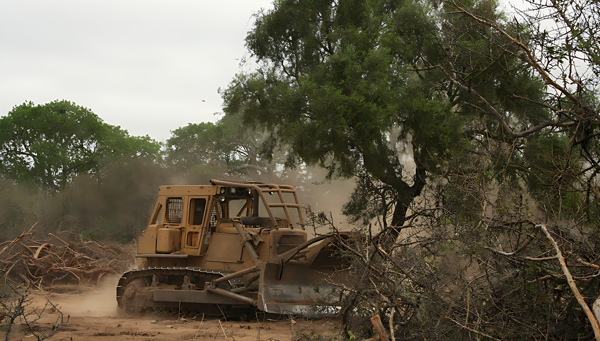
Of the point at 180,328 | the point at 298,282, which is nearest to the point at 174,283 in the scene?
the point at 180,328

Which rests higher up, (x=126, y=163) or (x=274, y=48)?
(x=274, y=48)

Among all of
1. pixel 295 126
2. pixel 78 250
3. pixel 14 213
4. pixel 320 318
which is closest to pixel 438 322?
pixel 320 318

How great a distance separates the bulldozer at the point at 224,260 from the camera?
8445mm

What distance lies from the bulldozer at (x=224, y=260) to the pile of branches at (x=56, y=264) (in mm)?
5573

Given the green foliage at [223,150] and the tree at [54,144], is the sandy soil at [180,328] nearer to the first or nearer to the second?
the tree at [54,144]

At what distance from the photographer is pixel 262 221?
10.0m

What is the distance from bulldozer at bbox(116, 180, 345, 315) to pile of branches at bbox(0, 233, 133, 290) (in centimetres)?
557

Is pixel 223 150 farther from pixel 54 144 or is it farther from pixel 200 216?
pixel 200 216

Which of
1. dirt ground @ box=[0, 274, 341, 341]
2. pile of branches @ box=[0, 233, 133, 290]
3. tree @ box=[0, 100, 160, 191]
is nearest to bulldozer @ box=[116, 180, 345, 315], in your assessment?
dirt ground @ box=[0, 274, 341, 341]

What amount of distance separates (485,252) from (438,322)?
1044mm

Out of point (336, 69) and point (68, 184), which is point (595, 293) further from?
point (68, 184)

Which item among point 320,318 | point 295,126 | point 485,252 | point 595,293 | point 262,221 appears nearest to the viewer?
point 595,293

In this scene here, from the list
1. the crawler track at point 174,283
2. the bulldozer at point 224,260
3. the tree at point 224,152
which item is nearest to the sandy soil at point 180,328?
the crawler track at point 174,283

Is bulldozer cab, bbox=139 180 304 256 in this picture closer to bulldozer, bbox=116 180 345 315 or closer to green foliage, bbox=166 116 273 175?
bulldozer, bbox=116 180 345 315
